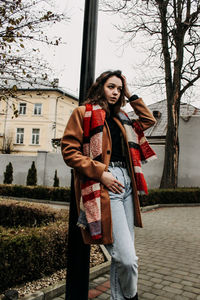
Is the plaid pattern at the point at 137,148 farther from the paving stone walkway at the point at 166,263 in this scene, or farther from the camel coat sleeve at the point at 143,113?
the paving stone walkway at the point at 166,263

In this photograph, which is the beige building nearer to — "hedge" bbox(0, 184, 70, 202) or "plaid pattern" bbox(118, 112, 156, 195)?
"hedge" bbox(0, 184, 70, 202)

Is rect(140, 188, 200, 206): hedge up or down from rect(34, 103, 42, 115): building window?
down

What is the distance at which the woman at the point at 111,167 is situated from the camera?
7.27 ft

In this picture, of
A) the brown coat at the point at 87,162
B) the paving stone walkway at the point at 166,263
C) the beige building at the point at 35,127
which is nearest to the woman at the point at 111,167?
the brown coat at the point at 87,162

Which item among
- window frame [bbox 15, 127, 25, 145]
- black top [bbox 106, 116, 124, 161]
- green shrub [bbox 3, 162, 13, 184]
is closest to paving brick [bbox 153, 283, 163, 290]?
black top [bbox 106, 116, 124, 161]

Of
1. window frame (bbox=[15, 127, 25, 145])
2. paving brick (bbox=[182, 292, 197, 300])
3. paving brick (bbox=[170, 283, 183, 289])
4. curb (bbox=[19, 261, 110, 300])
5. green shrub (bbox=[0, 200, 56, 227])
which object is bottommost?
paving brick (bbox=[170, 283, 183, 289])

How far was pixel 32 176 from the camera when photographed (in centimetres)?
1908

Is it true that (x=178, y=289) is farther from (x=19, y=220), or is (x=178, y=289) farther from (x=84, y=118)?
(x=19, y=220)

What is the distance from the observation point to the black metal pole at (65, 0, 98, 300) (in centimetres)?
266

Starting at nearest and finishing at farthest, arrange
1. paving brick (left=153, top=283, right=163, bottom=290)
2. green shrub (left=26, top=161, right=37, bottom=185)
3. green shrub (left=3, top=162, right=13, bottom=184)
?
paving brick (left=153, top=283, right=163, bottom=290) → green shrub (left=26, top=161, right=37, bottom=185) → green shrub (left=3, top=162, right=13, bottom=184)

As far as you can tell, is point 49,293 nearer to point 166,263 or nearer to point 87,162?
point 87,162

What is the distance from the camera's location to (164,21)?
1355 centimetres

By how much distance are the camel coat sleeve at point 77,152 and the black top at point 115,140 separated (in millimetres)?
264

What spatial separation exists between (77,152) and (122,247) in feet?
2.64
